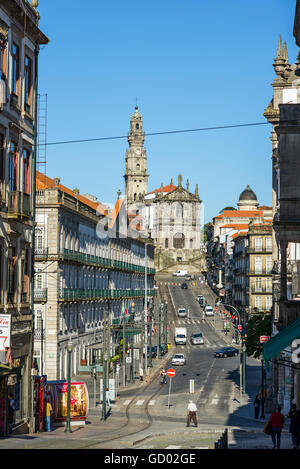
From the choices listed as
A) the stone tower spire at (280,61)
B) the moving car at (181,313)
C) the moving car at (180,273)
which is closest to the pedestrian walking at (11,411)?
the stone tower spire at (280,61)

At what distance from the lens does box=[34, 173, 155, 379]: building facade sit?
6588 cm

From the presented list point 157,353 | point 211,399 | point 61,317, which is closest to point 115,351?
point 157,353

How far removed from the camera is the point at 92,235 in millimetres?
81688

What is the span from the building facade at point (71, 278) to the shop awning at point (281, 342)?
88.8 feet

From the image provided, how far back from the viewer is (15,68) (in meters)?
32.1

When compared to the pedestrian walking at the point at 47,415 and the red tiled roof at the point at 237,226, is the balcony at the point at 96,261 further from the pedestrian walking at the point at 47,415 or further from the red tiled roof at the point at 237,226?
the red tiled roof at the point at 237,226

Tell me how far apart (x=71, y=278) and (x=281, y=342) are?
Result: 148 ft

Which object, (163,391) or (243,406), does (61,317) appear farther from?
(243,406)

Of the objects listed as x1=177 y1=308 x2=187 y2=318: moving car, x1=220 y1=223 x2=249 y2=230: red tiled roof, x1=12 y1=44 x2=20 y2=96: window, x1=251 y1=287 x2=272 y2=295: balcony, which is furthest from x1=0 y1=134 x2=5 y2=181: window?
x1=220 y1=223 x2=249 y2=230: red tiled roof

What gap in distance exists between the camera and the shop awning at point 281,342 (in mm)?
27078

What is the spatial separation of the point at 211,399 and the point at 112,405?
735 cm

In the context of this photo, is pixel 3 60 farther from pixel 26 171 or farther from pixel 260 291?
pixel 260 291

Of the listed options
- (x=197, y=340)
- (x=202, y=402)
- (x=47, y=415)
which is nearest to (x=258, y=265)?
(x=197, y=340)

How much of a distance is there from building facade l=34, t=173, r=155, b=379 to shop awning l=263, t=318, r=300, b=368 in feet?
88.8
